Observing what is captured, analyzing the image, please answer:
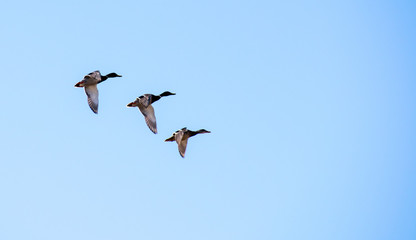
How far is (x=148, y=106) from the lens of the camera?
166ft

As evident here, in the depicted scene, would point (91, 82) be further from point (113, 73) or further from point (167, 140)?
point (167, 140)

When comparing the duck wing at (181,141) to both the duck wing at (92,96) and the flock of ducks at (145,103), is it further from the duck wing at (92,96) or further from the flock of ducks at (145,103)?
the duck wing at (92,96)

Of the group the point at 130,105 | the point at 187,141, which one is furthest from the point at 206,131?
the point at 130,105

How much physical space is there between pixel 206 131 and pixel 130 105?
4.63 m

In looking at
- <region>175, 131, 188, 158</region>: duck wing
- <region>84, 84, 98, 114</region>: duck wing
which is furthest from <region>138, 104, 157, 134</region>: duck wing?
<region>84, 84, 98, 114</region>: duck wing

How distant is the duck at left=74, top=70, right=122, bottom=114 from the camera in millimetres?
49469

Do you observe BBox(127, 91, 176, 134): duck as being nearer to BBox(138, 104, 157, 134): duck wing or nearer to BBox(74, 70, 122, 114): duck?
BBox(138, 104, 157, 134): duck wing

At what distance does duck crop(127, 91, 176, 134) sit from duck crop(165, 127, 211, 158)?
2166 millimetres

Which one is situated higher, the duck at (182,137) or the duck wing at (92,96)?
the duck wing at (92,96)

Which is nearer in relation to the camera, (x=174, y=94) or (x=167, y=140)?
(x=167, y=140)

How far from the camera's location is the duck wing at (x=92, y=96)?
164 ft

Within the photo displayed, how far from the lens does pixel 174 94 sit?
51.6 m

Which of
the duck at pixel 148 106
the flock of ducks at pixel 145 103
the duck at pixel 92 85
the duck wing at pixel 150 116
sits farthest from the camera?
the duck wing at pixel 150 116

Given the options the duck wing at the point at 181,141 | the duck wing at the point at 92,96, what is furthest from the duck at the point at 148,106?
the duck wing at the point at 92,96
